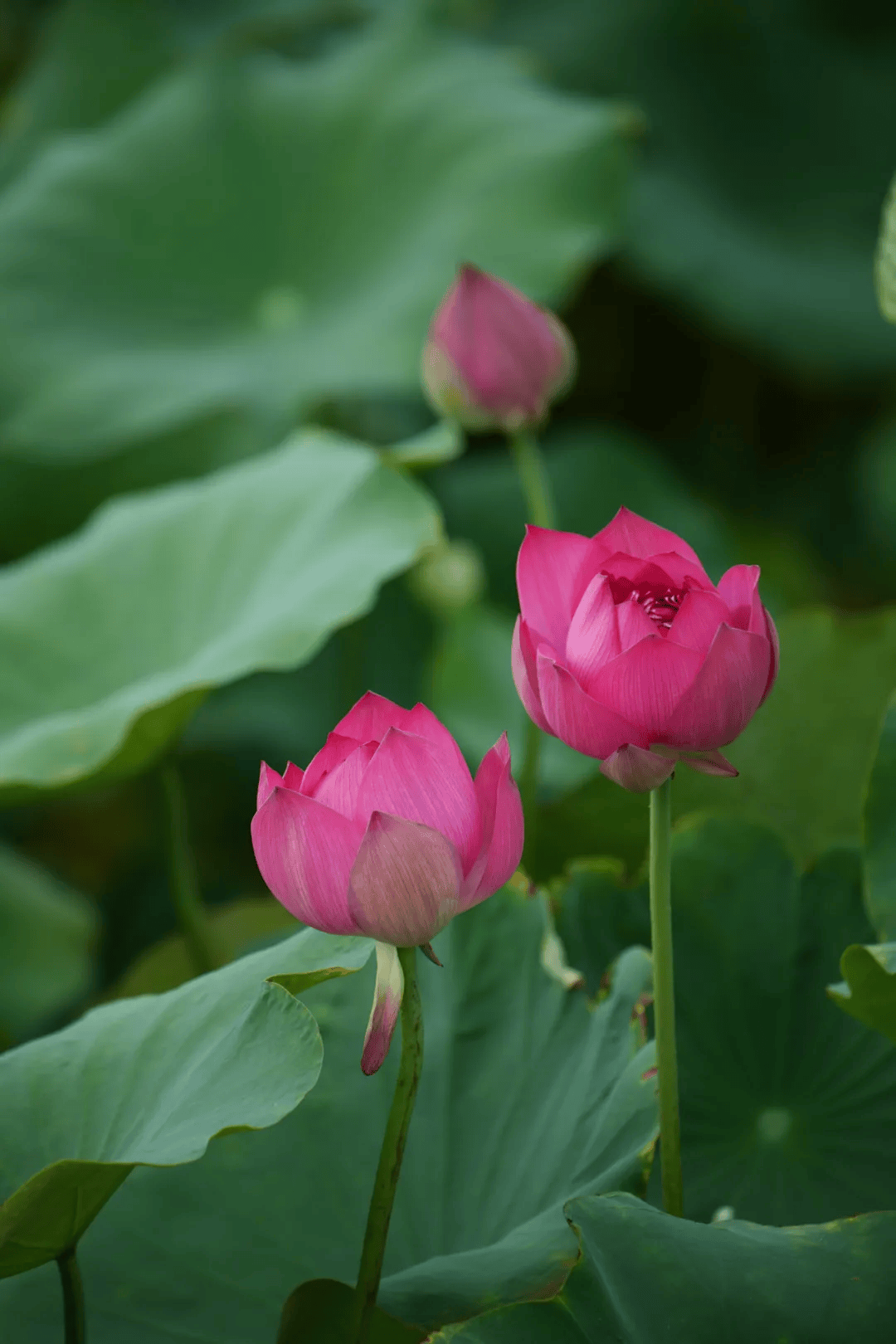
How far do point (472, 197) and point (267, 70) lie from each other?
0.40 meters

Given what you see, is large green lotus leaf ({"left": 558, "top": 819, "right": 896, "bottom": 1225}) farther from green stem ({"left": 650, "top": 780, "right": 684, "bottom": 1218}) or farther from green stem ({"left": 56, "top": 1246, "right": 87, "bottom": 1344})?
green stem ({"left": 56, "top": 1246, "right": 87, "bottom": 1344})

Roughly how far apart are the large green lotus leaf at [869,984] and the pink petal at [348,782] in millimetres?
146

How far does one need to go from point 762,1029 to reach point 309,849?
0.98 ft

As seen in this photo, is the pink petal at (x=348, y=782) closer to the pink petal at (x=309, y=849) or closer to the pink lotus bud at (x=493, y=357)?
the pink petal at (x=309, y=849)

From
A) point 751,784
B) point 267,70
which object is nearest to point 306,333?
point 267,70

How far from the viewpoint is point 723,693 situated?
1.15 ft

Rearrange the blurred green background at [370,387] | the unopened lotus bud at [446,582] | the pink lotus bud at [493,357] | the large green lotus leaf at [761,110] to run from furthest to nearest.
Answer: the large green lotus leaf at [761,110] < the unopened lotus bud at [446,582] < the blurred green background at [370,387] < the pink lotus bud at [493,357]

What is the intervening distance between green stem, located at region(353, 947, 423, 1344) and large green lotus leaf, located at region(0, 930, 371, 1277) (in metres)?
0.03

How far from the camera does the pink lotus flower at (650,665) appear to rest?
0.35 metres

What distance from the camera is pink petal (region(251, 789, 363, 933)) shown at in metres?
0.35

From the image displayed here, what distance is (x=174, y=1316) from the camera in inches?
18.6

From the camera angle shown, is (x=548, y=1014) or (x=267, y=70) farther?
(x=267, y=70)

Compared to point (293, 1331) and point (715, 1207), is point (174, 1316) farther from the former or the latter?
point (715, 1207)

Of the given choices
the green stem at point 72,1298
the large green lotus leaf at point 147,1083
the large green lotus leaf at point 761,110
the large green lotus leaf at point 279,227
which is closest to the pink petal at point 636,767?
the large green lotus leaf at point 147,1083
